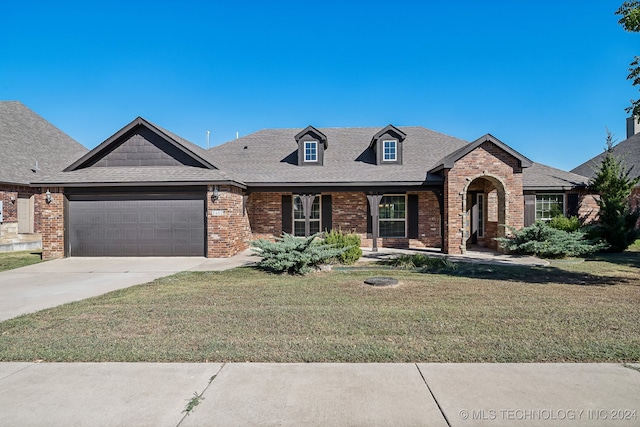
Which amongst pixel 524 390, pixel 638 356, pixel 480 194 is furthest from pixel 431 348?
pixel 480 194

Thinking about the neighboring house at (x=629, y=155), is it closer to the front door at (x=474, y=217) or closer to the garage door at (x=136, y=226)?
the front door at (x=474, y=217)

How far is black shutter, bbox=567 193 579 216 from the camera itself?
586 inches

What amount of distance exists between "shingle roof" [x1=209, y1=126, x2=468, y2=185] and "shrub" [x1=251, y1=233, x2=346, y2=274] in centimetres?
527

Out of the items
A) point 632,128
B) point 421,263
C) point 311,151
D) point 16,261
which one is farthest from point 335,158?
point 632,128

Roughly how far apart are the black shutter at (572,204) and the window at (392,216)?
731 cm

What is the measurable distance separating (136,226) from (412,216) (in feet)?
37.8

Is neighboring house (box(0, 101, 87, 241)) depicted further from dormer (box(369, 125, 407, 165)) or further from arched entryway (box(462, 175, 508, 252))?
arched entryway (box(462, 175, 508, 252))

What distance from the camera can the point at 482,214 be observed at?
15.6m

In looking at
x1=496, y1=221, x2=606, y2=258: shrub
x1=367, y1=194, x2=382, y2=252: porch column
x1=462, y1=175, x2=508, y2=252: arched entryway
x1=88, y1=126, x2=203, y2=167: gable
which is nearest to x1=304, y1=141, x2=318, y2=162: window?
x1=367, y1=194, x2=382, y2=252: porch column

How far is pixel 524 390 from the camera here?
10.1 feet

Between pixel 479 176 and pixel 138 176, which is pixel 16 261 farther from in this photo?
pixel 479 176

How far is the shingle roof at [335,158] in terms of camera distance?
14352 millimetres

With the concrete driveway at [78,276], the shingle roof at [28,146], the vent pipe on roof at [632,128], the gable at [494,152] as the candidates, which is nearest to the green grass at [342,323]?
the concrete driveway at [78,276]

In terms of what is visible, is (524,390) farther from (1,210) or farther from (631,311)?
(1,210)
